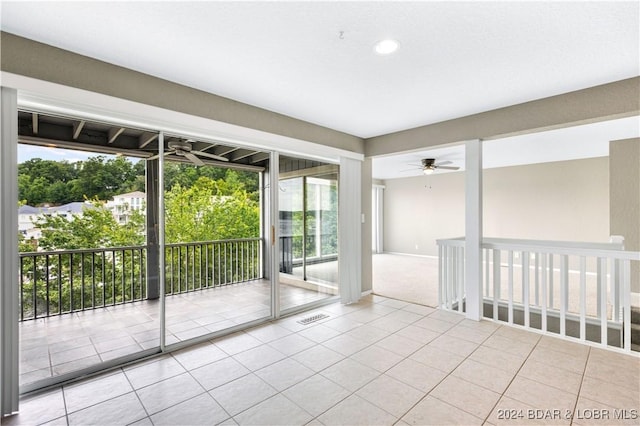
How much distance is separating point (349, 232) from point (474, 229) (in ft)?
5.62

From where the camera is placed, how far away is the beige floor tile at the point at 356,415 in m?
1.96

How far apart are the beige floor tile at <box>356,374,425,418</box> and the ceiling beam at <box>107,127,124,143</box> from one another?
3235 mm

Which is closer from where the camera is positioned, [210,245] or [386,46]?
[386,46]

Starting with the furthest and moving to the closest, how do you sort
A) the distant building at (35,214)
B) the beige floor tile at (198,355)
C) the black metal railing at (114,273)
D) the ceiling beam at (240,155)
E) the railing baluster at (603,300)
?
1. the ceiling beam at (240,155)
2. the black metal railing at (114,273)
3. the railing baluster at (603,300)
4. the beige floor tile at (198,355)
5. the distant building at (35,214)

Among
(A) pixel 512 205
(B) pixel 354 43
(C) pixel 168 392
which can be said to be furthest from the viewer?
(A) pixel 512 205

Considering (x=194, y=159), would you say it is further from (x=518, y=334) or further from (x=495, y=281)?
(x=518, y=334)

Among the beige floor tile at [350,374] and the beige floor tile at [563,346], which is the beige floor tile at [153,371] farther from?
the beige floor tile at [563,346]

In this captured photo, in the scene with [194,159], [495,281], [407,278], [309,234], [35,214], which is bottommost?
[407,278]

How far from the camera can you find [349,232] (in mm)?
4629

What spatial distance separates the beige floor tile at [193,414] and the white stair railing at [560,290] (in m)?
3.23

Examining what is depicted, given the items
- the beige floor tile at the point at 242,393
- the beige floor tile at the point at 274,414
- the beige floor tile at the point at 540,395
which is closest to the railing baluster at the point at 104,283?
the beige floor tile at the point at 242,393

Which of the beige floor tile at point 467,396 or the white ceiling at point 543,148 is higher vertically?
the white ceiling at point 543,148

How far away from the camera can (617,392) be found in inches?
89.1

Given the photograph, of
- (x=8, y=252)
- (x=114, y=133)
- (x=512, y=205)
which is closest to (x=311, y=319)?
(x=8, y=252)
